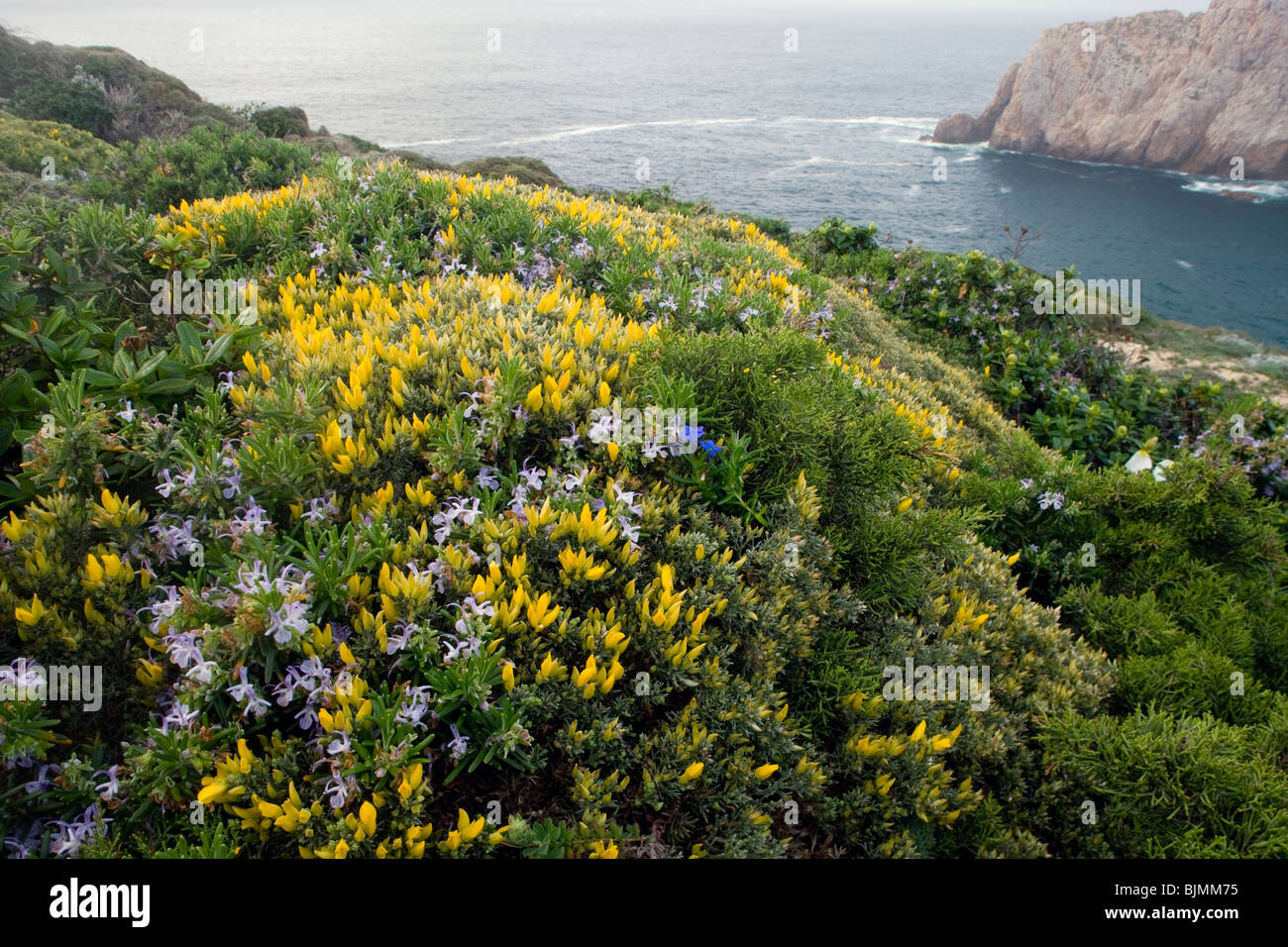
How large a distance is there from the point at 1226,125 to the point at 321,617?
85423 millimetres

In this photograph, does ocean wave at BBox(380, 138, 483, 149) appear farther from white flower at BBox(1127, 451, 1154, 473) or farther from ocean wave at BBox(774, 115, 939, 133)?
white flower at BBox(1127, 451, 1154, 473)

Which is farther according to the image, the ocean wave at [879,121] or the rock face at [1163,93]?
the ocean wave at [879,121]

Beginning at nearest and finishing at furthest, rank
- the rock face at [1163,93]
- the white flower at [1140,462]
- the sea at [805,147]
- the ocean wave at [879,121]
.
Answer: the white flower at [1140,462], the sea at [805,147], the rock face at [1163,93], the ocean wave at [879,121]

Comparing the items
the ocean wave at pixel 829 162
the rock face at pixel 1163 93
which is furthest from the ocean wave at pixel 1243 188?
the ocean wave at pixel 829 162

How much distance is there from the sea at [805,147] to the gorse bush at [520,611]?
109ft

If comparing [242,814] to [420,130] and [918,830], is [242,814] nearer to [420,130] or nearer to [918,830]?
[918,830]

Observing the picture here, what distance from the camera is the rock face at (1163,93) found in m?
60.2

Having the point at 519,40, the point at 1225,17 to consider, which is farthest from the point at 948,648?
the point at 519,40

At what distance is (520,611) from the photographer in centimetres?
278

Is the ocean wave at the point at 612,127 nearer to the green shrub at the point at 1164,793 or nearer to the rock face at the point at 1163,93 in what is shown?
the rock face at the point at 1163,93

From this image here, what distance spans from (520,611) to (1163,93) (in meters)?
87.2

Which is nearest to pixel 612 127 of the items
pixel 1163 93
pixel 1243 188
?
pixel 1163 93

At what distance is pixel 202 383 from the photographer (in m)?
3.46

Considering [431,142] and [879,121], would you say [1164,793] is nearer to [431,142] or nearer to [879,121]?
[431,142]
